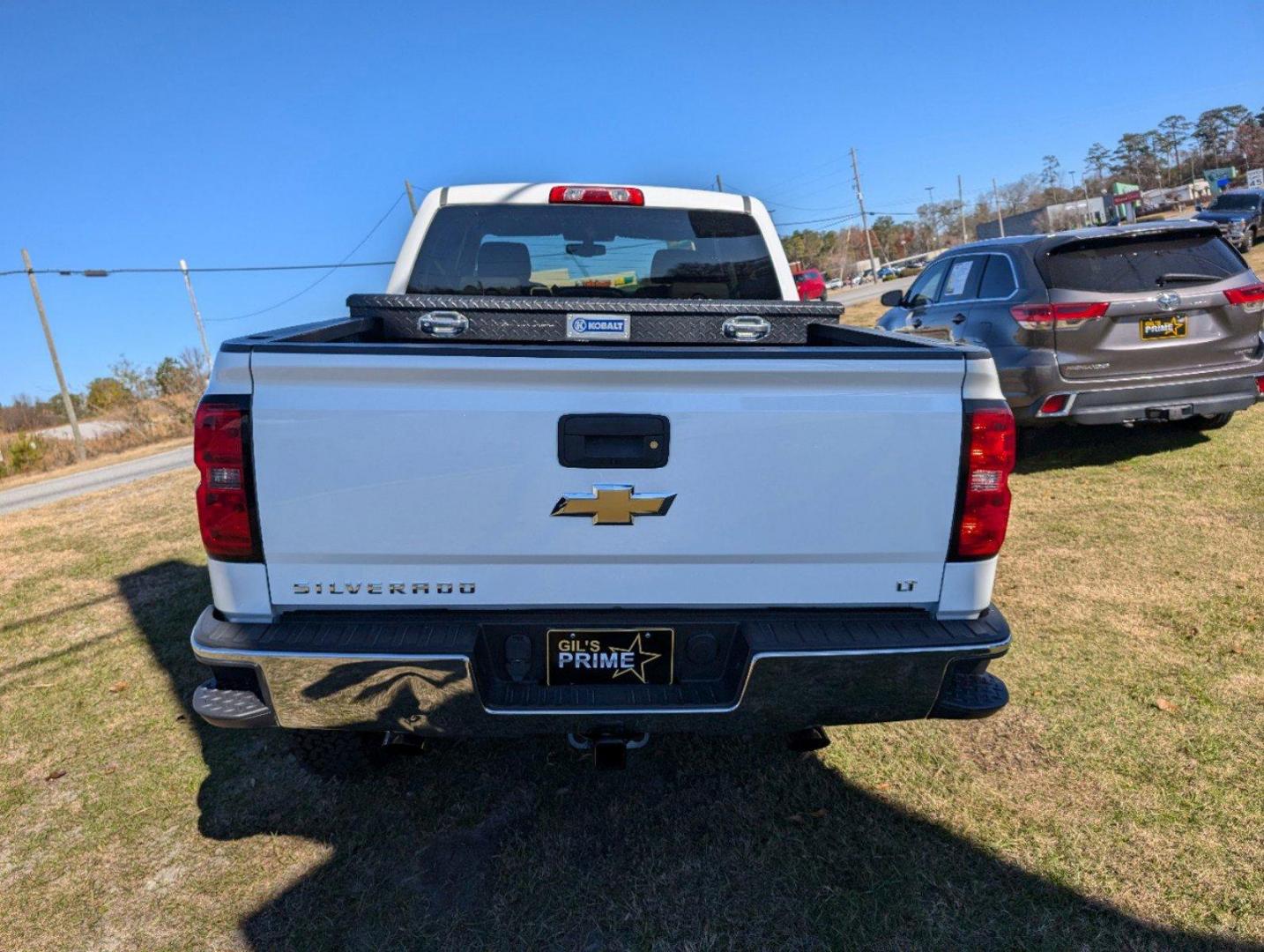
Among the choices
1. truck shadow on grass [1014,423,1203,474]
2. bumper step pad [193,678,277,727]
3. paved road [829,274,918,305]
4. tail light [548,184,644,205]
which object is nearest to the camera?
bumper step pad [193,678,277,727]

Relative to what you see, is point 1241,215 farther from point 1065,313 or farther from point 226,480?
point 226,480

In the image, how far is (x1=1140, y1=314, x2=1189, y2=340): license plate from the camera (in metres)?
5.93

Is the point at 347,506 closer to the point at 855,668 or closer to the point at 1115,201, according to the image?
the point at 855,668

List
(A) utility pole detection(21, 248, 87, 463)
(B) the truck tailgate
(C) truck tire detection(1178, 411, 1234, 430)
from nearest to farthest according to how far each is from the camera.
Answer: (B) the truck tailgate
(C) truck tire detection(1178, 411, 1234, 430)
(A) utility pole detection(21, 248, 87, 463)

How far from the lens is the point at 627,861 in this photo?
252 cm

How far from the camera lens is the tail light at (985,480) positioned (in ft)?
6.91

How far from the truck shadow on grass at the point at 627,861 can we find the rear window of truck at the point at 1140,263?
4747mm

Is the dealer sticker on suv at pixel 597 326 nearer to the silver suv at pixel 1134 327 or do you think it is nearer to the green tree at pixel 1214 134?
the silver suv at pixel 1134 327

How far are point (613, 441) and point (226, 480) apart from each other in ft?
3.22

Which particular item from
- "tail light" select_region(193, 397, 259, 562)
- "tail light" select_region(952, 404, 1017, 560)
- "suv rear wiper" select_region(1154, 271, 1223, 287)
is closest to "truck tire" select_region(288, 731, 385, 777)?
"tail light" select_region(193, 397, 259, 562)

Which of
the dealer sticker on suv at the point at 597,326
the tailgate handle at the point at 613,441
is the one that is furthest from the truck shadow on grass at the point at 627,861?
the dealer sticker on suv at the point at 597,326

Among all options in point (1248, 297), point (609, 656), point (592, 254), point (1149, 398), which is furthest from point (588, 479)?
point (1248, 297)

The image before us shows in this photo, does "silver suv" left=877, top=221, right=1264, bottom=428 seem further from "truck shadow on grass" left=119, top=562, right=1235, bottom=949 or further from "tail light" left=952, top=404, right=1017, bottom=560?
"tail light" left=952, top=404, right=1017, bottom=560

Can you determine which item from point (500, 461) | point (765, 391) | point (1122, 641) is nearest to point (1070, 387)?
point (1122, 641)
